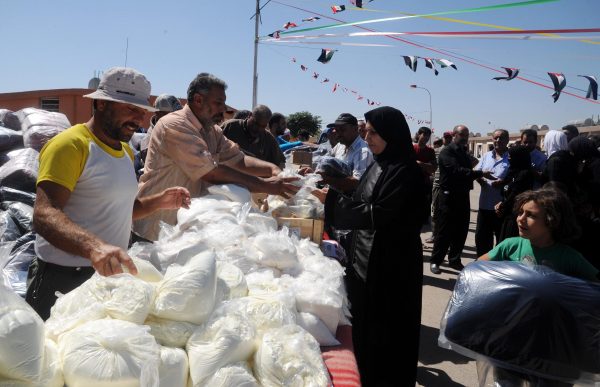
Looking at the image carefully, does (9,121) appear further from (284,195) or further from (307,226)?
(307,226)

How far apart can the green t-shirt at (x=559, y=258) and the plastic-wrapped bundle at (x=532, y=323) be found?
31cm

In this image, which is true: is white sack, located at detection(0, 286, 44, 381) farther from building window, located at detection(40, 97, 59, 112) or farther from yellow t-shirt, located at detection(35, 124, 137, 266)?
building window, located at detection(40, 97, 59, 112)

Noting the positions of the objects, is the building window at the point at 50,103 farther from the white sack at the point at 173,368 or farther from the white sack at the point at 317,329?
the white sack at the point at 173,368

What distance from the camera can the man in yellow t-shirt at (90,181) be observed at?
66.6 inches

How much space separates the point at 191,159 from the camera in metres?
2.71

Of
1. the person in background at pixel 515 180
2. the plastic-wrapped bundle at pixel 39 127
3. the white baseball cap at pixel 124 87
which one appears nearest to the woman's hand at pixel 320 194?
the white baseball cap at pixel 124 87

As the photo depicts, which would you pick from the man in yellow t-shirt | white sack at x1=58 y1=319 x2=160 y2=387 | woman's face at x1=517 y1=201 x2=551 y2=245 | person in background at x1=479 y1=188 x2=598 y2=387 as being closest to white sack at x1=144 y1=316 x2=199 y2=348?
white sack at x1=58 y1=319 x2=160 y2=387

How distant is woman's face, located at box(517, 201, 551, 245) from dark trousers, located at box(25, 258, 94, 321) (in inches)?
95.3

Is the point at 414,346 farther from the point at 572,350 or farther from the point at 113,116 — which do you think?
the point at 113,116

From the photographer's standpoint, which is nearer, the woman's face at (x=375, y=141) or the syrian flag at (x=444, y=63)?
the woman's face at (x=375, y=141)

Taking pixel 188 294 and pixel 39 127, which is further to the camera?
pixel 39 127

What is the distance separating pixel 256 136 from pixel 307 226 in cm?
284

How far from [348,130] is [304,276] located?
10.9ft

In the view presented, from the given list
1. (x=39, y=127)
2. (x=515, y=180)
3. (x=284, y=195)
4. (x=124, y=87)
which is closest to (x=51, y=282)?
(x=124, y=87)
